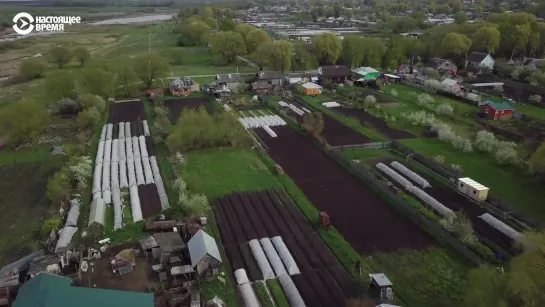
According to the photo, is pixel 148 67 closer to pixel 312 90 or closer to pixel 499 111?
pixel 312 90

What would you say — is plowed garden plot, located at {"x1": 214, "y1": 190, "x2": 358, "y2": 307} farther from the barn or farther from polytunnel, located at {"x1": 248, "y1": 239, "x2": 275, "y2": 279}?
the barn

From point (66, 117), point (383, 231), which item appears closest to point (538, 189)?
point (383, 231)

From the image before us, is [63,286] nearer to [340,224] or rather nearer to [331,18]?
[340,224]

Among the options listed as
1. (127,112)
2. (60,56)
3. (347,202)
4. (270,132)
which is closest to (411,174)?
(347,202)

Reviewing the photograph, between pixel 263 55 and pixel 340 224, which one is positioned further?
pixel 263 55

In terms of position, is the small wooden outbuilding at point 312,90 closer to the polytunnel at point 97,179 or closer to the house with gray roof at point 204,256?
the polytunnel at point 97,179

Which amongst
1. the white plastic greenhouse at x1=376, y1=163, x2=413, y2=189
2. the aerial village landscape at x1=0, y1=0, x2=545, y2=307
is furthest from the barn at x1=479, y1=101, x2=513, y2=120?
the white plastic greenhouse at x1=376, y1=163, x2=413, y2=189

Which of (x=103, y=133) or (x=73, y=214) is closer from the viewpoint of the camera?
(x=73, y=214)
